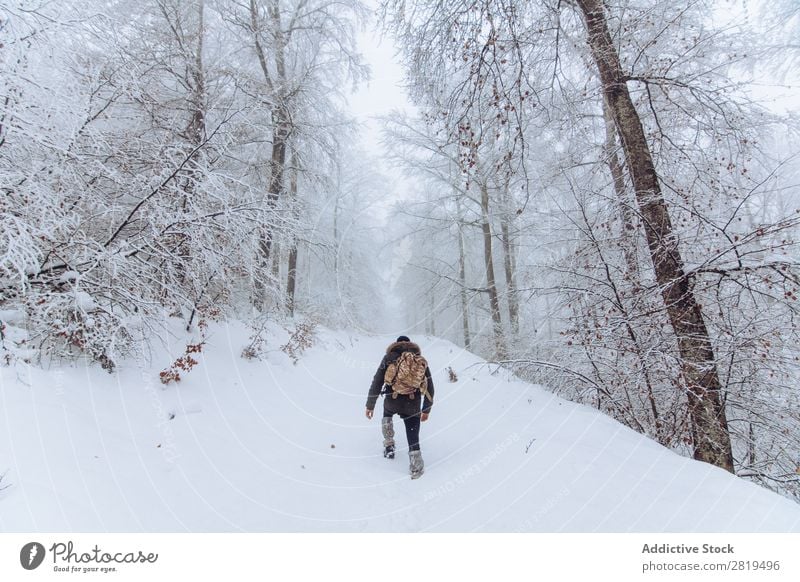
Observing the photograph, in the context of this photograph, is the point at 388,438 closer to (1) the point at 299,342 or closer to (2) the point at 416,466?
(2) the point at 416,466

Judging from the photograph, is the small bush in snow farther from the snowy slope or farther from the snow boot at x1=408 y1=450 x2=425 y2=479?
the snow boot at x1=408 y1=450 x2=425 y2=479

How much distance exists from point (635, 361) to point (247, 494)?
14.6ft

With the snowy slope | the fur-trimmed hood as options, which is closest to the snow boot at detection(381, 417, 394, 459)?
the snowy slope

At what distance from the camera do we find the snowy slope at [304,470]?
8.09 feet

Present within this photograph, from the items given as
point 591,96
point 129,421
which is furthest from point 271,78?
point 129,421

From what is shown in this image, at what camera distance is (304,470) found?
13.8 feet

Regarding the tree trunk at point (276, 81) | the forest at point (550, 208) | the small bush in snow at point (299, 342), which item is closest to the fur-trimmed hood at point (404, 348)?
the forest at point (550, 208)

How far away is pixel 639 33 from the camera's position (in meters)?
4.59

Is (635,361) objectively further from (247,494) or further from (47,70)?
(47,70)

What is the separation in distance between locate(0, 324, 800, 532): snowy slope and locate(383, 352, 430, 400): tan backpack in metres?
0.92

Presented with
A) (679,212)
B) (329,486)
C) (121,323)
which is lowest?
(329,486)

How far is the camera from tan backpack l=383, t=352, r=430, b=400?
4.68 m
